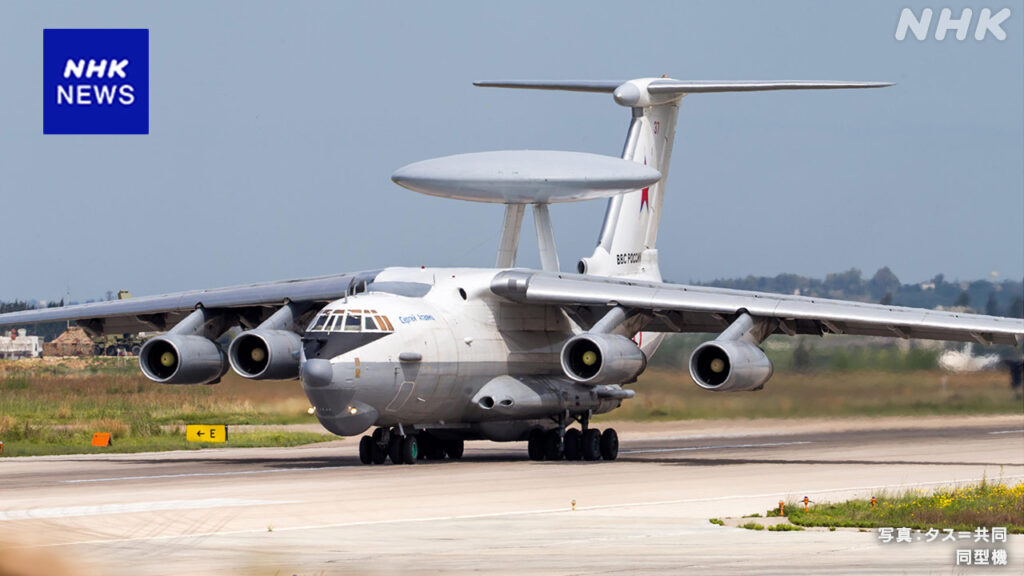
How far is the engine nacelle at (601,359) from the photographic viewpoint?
872 inches

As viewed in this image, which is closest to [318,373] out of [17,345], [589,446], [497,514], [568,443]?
[568,443]

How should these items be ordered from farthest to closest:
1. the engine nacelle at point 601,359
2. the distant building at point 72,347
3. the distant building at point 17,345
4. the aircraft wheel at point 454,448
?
the distant building at point 17,345 → the distant building at point 72,347 → the aircraft wheel at point 454,448 → the engine nacelle at point 601,359

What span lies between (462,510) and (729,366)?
7.07 meters

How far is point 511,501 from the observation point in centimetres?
1683

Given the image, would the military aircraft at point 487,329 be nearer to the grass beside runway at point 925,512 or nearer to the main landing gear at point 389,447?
the main landing gear at point 389,447

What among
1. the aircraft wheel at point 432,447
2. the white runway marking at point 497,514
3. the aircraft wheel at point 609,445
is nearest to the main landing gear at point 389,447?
the aircraft wheel at point 432,447

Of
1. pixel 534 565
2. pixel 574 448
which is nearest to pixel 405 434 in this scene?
pixel 574 448

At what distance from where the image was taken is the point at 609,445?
25.2m

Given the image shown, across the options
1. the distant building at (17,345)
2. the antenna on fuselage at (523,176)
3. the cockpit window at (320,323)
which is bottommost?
the distant building at (17,345)

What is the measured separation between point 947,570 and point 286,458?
54.2 ft

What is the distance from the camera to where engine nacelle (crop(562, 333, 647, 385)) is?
2216 cm

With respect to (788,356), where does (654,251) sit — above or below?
above

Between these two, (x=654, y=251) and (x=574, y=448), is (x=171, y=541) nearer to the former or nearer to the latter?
(x=574, y=448)

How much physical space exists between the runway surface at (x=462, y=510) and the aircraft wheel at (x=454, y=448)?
33 centimetres
